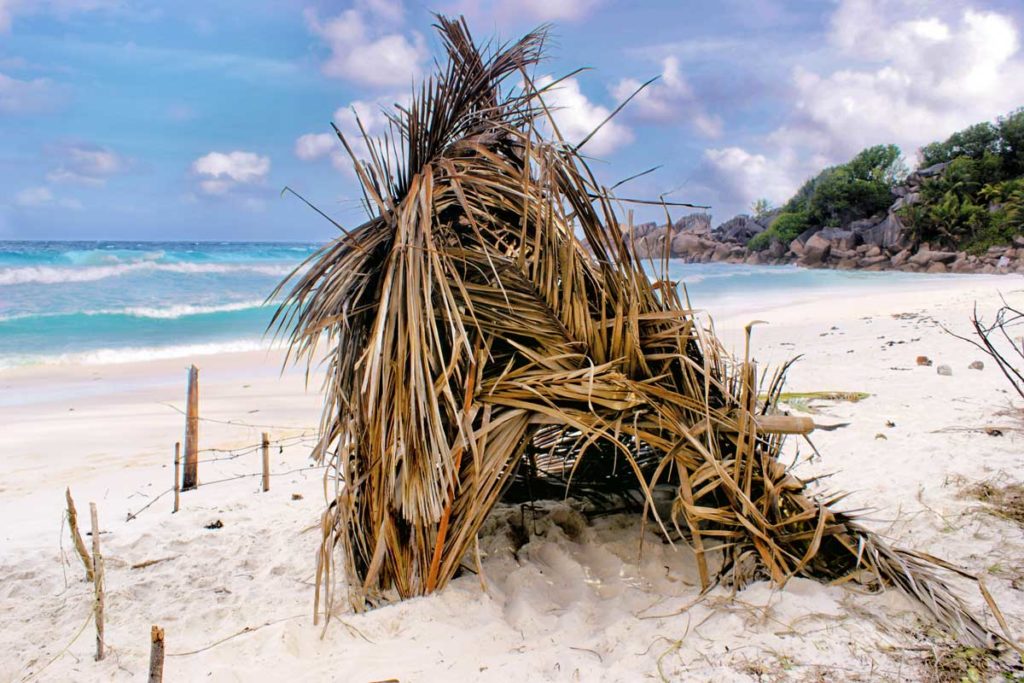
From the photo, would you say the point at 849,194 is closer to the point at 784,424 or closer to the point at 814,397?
the point at 814,397

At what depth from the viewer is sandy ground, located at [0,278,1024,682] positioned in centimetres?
214

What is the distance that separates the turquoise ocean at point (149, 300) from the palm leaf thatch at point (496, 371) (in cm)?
953

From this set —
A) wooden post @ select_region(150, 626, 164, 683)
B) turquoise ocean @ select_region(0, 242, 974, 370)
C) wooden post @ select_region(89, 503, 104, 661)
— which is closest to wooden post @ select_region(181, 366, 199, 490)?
wooden post @ select_region(89, 503, 104, 661)

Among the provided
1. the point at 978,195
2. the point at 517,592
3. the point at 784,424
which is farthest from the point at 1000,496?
the point at 978,195

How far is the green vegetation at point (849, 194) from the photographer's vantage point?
44.4m

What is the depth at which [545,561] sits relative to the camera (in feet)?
9.48

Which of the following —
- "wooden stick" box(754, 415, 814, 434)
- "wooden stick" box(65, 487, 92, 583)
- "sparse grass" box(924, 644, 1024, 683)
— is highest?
"wooden stick" box(754, 415, 814, 434)

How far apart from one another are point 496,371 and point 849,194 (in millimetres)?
48783

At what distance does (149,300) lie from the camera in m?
21.4

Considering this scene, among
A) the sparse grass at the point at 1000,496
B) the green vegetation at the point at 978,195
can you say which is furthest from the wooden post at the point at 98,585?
the green vegetation at the point at 978,195

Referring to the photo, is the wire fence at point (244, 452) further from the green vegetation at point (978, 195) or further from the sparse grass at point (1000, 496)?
the green vegetation at point (978, 195)

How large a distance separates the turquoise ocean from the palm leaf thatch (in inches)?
375

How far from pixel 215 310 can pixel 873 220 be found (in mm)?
39481

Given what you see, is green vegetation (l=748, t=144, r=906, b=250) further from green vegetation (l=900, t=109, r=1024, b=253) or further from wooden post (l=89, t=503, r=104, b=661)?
wooden post (l=89, t=503, r=104, b=661)
